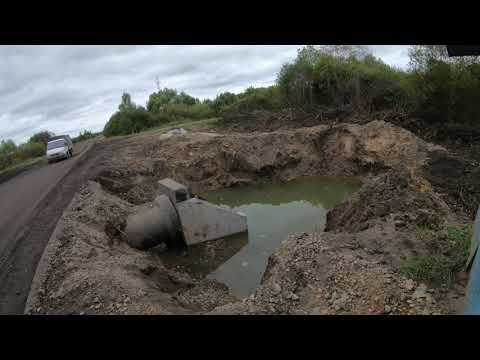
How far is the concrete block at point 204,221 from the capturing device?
11453 mm

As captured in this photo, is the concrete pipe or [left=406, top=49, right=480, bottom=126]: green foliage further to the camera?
[left=406, top=49, right=480, bottom=126]: green foliage

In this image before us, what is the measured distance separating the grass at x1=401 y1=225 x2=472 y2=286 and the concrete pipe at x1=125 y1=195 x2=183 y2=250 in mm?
7037

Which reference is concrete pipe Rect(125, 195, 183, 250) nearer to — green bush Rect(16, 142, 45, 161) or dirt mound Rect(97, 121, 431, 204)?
dirt mound Rect(97, 121, 431, 204)

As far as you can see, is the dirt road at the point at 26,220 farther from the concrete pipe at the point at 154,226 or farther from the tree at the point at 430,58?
the tree at the point at 430,58

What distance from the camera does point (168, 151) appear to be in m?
20.2

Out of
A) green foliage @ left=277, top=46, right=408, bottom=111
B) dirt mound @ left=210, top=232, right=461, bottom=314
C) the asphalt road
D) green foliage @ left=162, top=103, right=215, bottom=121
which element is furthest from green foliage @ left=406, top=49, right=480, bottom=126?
green foliage @ left=162, top=103, right=215, bottom=121

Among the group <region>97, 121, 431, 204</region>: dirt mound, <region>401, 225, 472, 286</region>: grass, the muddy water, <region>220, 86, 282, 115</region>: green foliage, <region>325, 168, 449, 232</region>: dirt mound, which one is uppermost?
<region>220, 86, 282, 115</region>: green foliage

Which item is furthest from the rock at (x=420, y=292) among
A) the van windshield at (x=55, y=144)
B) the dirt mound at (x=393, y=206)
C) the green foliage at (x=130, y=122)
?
the green foliage at (x=130, y=122)

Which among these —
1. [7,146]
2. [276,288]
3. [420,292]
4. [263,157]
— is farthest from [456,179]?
[7,146]

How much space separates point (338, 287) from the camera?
20.2 feet

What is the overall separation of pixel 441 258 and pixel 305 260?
7.88ft

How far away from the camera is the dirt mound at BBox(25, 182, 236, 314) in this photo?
650 centimetres

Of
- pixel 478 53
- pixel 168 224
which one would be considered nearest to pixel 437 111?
pixel 168 224
